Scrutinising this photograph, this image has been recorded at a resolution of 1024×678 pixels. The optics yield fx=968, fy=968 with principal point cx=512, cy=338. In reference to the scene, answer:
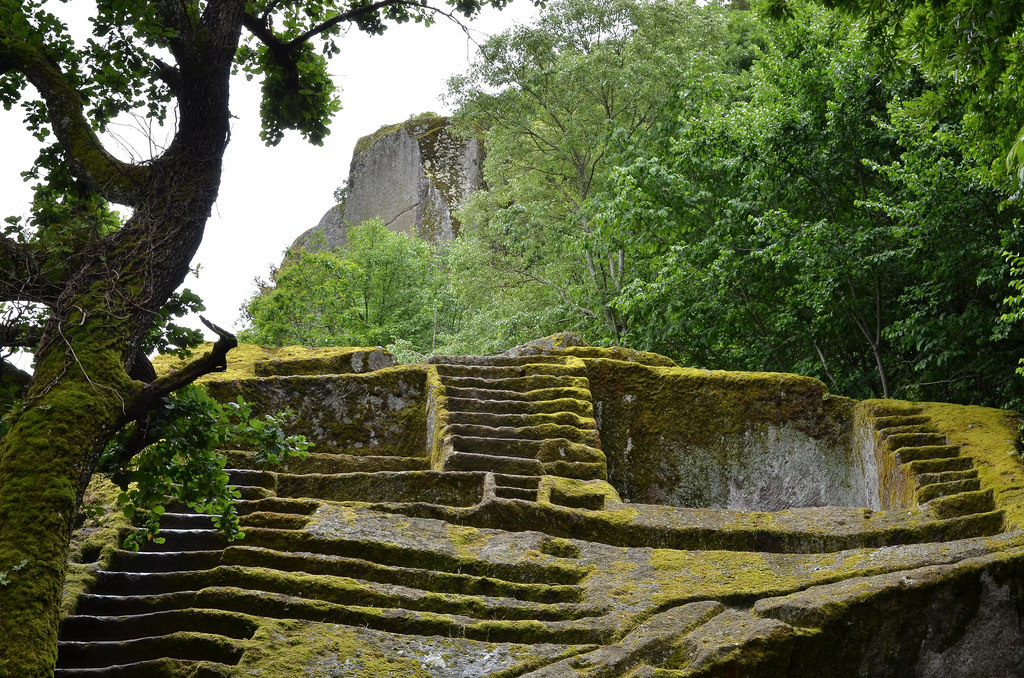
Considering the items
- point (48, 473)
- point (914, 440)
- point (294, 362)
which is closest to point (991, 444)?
point (914, 440)

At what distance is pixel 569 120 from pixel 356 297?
30.4 feet

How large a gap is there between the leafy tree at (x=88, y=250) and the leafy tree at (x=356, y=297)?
55.5 feet

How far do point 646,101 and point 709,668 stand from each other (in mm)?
19006

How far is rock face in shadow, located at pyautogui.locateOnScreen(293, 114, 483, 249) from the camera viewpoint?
1523 inches

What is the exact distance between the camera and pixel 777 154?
1869 cm

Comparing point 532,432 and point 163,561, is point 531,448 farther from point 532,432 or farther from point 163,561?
point 163,561

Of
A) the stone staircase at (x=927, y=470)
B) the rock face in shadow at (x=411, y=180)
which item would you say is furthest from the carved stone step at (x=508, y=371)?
the rock face in shadow at (x=411, y=180)

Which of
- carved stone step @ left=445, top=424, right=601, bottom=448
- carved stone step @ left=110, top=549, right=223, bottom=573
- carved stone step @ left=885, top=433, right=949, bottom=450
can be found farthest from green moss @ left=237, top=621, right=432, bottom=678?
carved stone step @ left=885, top=433, right=949, bottom=450

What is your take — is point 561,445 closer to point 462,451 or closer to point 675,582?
point 462,451

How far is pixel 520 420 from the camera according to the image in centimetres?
1282

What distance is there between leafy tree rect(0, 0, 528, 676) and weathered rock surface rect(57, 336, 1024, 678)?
158 centimetres

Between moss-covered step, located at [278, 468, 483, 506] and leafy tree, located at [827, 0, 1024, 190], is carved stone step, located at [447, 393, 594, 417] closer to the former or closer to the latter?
moss-covered step, located at [278, 468, 483, 506]

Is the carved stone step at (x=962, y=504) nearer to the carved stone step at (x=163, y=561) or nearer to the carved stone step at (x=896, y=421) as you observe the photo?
the carved stone step at (x=896, y=421)

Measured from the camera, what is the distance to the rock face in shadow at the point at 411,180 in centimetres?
3869
